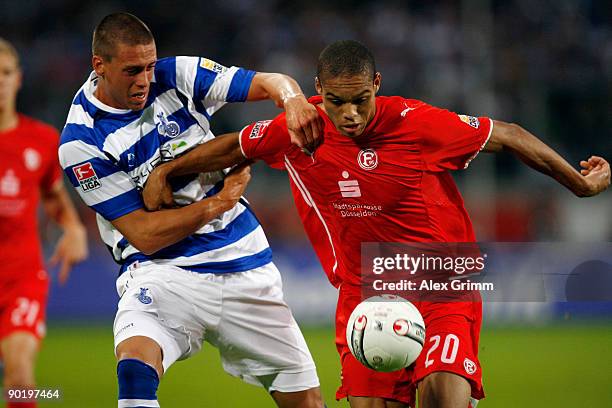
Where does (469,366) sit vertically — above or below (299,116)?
below

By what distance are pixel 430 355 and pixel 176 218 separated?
1.43m

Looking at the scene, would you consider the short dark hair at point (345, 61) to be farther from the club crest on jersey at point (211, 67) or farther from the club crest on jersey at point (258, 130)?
the club crest on jersey at point (211, 67)

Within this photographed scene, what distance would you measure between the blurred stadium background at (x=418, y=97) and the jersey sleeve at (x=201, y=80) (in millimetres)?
4392

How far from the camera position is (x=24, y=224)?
696 centimetres

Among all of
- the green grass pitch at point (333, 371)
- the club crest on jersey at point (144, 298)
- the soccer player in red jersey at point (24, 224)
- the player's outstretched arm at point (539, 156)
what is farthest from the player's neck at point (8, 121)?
the player's outstretched arm at point (539, 156)

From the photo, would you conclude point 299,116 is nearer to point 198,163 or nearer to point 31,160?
point 198,163

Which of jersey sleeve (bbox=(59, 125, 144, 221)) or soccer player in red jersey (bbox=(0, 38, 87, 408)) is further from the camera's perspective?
soccer player in red jersey (bbox=(0, 38, 87, 408))

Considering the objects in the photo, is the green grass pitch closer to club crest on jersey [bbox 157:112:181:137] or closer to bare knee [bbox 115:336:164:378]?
bare knee [bbox 115:336:164:378]

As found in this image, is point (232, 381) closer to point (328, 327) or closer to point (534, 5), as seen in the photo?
point (328, 327)

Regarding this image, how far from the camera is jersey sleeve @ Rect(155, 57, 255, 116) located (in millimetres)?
4945

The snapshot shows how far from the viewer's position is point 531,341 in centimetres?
1091

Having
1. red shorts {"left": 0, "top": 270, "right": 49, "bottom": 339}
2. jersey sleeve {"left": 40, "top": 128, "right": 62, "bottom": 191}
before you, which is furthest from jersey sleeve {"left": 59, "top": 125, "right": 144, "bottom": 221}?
jersey sleeve {"left": 40, "top": 128, "right": 62, "bottom": 191}

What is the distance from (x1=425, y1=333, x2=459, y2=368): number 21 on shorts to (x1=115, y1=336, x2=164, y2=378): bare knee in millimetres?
1280

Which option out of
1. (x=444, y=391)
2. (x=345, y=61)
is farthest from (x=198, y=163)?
(x=444, y=391)
